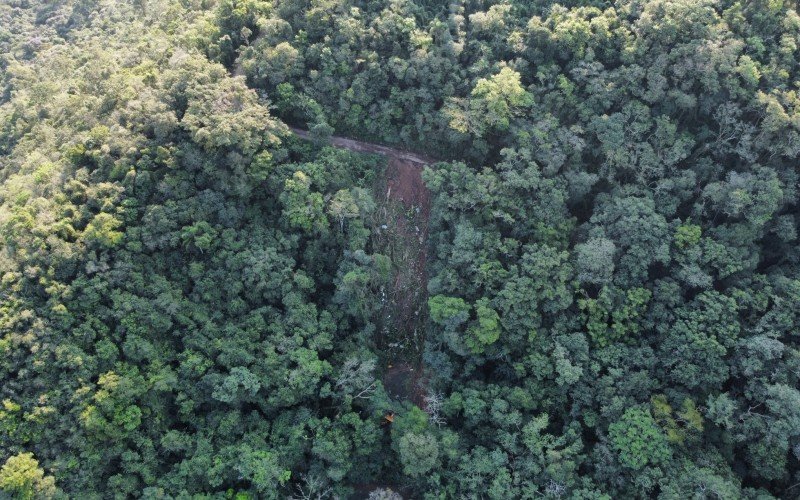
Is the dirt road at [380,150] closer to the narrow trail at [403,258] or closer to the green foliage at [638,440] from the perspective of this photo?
the narrow trail at [403,258]

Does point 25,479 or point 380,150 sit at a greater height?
point 380,150

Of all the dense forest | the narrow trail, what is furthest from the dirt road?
the dense forest

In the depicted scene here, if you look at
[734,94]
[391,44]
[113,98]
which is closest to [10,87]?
[113,98]

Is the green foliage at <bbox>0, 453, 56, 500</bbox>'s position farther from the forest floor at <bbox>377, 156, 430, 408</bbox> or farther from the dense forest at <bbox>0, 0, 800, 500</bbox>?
the forest floor at <bbox>377, 156, 430, 408</bbox>

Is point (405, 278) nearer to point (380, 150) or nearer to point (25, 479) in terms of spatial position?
point (380, 150)

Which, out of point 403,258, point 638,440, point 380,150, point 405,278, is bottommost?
point 405,278

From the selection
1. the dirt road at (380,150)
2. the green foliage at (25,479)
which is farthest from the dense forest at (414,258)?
the dirt road at (380,150)

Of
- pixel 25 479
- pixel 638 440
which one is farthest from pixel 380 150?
pixel 25 479

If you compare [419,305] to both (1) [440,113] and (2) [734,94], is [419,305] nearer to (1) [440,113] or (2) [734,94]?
Result: (1) [440,113]
